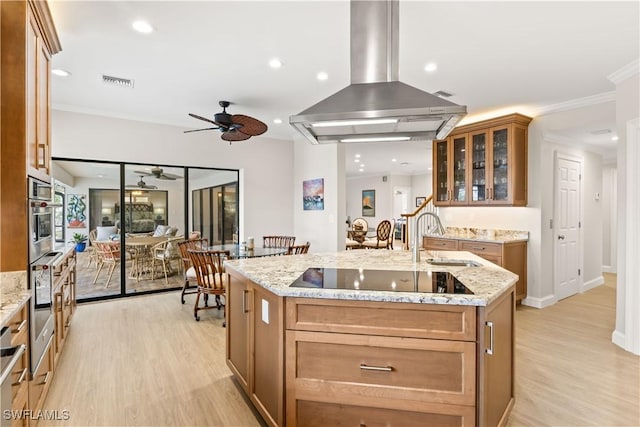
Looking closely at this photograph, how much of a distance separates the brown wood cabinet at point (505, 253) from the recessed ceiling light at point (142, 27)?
425cm

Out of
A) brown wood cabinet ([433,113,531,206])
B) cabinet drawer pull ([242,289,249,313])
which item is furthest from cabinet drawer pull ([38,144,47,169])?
brown wood cabinet ([433,113,531,206])

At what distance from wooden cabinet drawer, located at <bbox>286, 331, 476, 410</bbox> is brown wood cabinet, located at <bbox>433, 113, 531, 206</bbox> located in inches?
138

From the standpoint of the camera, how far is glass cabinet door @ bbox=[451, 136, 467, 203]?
16.0ft

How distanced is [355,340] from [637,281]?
3.12 meters

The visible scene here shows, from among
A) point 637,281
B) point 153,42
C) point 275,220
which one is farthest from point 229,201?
point 637,281

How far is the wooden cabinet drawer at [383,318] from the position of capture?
57.9 inches

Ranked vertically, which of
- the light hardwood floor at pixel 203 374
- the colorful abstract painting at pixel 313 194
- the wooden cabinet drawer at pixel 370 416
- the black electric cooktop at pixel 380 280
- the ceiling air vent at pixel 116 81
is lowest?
the light hardwood floor at pixel 203 374

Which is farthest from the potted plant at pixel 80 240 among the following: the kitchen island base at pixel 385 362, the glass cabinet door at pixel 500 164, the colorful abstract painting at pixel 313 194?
the glass cabinet door at pixel 500 164

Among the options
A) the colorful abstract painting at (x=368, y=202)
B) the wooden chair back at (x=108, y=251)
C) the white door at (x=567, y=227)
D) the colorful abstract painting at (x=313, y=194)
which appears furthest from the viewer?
the colorful abstract painting at (x=368, y=202)

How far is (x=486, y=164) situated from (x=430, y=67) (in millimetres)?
2064

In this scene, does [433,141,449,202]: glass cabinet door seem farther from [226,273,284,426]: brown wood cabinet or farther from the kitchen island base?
[226,273,284,426]: brown wood cabinet

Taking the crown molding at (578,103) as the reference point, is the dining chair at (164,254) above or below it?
below

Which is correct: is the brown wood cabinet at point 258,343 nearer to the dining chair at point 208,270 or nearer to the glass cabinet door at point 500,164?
the dining chair at point 208,270

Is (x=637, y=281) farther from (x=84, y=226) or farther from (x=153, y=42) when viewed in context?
(x=84, y=226)
